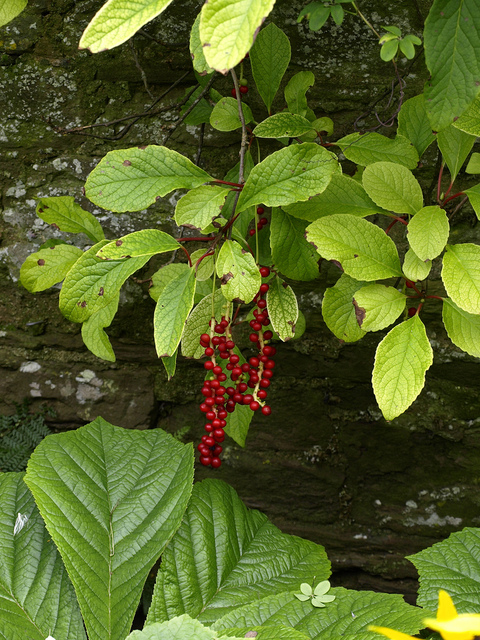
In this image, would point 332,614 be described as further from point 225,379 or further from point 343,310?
point 343,310

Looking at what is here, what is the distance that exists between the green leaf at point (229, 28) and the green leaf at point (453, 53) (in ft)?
1.21

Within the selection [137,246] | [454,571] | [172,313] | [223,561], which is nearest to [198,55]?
[137,246]

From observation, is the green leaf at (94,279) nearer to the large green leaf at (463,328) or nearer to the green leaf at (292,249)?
the green leaf at (292,249)

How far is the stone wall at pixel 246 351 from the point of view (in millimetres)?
1429

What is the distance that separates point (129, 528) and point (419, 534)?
3.37 ft

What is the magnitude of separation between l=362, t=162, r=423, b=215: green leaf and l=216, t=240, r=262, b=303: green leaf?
0.94 ft

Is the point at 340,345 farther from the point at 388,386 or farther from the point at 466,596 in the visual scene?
the point at 466,596

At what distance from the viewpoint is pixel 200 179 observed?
0.95 metres

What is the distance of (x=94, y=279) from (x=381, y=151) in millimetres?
638

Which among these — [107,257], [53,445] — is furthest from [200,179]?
Result: [53,445]

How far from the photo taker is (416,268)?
0.94 m

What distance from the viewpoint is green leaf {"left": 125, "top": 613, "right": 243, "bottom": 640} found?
533mm

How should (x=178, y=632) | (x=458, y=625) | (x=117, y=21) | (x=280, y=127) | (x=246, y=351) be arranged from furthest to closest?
1. (x=246, y=351)
2. (x=280, y=127)
3. (x=117, y=21)
4. (x=178, y=632)
5. (x=458, y=625)

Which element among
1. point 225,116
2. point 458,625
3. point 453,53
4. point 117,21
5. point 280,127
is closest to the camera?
point 458,625
